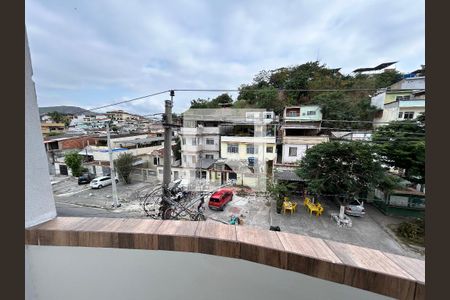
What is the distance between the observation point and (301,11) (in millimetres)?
1291

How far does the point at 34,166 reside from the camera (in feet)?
1.87

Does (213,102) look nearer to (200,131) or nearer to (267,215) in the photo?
(200,131)

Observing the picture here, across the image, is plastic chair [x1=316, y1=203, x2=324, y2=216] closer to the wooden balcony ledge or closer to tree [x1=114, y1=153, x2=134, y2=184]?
the wooden balcony ledge

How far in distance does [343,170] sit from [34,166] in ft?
20.1

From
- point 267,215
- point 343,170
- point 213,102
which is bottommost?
point 267,215

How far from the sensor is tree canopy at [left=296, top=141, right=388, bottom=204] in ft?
16.3

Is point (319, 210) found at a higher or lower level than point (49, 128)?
lower

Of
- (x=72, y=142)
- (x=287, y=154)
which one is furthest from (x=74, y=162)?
(x=287, y=154)

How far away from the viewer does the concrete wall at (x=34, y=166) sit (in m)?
0.54

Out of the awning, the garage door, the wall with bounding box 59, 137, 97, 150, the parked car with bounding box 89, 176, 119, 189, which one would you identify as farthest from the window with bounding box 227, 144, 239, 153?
the garage door

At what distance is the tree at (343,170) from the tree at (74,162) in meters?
10.4

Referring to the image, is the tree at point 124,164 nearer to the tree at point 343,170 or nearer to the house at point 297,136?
the house at point 297,136

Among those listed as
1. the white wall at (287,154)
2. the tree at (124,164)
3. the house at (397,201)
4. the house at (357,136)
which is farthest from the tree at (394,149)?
the tree at (124,164)

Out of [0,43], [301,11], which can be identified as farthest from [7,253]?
[301,11]
